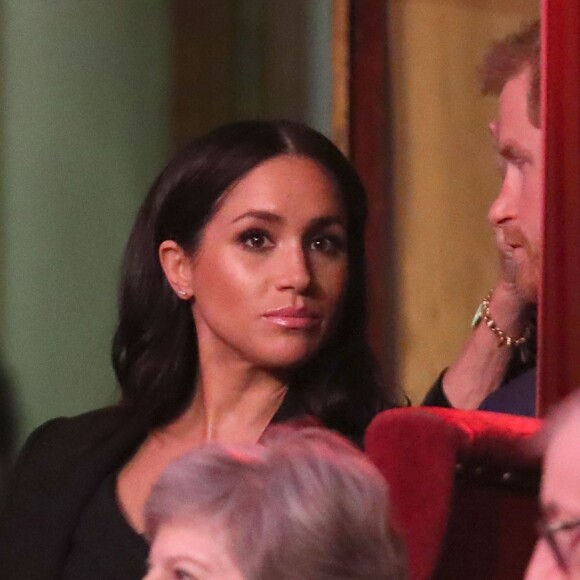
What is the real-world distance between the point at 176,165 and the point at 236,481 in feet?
2.04

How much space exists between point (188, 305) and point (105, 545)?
296mm

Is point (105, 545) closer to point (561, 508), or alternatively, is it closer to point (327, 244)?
point (327, 244)

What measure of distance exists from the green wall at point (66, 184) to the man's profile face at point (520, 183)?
0.82 m

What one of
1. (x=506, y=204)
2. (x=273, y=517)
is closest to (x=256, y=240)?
(x=506, y=204)

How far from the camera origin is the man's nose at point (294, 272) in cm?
125

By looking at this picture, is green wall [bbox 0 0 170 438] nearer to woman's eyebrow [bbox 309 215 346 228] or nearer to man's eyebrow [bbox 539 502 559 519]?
woman's eyebrow [bbox 309 215 346 228]

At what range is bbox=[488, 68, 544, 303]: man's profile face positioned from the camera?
1.25 metres

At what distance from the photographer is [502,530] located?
0.93 m

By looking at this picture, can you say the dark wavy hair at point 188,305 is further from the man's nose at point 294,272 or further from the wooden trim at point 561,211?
the wooden trim at point 561,211

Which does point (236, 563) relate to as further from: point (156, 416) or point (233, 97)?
point (233, 97)

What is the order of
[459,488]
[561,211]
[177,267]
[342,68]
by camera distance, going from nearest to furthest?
[459,488], [561,211], [177,267], [342,68]

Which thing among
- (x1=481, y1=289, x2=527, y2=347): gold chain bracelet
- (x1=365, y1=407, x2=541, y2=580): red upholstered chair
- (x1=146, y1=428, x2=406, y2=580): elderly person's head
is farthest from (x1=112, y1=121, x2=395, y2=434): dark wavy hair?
(x1=146, y1=428, x2=406, y2=580): elderly person's head

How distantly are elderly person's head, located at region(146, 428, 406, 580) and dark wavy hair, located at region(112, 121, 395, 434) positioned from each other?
0.49m

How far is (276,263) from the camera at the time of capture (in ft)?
4.13
